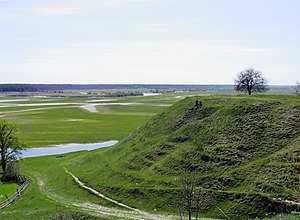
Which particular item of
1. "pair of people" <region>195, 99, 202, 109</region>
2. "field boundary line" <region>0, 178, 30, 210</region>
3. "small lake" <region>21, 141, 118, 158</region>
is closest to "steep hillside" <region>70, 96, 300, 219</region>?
"pair of people" <region>195, 99, 202, 109</region>

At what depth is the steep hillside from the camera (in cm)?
3469

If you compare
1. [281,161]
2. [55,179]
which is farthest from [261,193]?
[55,179]

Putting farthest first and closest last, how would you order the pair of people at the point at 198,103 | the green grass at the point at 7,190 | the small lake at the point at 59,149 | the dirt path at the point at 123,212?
the small lake at the point at 59,149, the pair of people at the point at 198,103, the green grass at the point at 7,190, the dirt path at the point at 123,212

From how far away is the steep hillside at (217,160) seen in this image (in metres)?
34.7

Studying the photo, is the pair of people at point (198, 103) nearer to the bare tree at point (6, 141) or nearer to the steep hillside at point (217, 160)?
the steep hillside at point (217, 160)

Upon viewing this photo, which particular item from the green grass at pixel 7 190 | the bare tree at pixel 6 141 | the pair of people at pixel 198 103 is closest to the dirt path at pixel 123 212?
the green grass at pixel 7 190

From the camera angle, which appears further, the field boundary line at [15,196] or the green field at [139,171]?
the field boundary line at [15,196]

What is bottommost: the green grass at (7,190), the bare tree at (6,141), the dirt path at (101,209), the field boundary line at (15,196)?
the green grass at (7,190)

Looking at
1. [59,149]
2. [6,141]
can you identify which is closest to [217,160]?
[6,141]

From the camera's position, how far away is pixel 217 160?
4178cm

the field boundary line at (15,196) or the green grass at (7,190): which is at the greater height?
the field boundary line at (15,196)

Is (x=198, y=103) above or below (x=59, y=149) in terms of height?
above

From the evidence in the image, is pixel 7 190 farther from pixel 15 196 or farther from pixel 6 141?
pixel 6 141

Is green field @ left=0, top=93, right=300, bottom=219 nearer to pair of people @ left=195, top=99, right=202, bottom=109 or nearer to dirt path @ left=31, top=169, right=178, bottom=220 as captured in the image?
dirt path @ left=31, top=169, right=178, bottom=220
